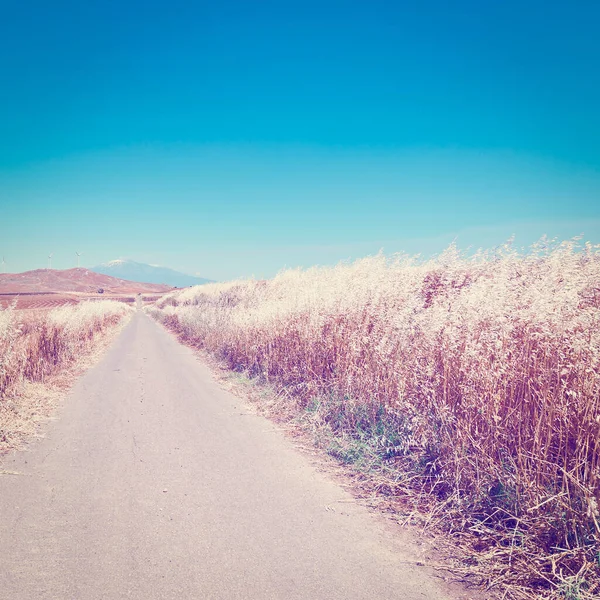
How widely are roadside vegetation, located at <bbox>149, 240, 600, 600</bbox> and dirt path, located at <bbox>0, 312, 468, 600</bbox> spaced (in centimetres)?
62

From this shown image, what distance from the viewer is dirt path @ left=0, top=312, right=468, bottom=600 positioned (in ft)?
8.55

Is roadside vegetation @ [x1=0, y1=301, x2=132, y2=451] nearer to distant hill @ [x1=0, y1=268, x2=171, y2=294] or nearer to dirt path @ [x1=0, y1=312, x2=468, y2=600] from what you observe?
dirt path @ [x1=0, y1=312, x2=468, y2=600]

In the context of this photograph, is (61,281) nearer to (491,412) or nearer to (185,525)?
(185,525)

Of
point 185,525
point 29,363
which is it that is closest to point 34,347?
point 29,363

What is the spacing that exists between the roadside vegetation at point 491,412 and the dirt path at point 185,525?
62 cm

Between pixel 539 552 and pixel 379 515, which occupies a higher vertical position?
pixel 539 552

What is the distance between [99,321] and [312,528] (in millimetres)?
24989

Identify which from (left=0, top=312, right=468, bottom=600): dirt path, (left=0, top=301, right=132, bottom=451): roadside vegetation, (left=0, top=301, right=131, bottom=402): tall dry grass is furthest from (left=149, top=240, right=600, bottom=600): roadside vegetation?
(left=0, top=301, right=131, bottom=402): tall dry grass

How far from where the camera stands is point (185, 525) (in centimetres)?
331

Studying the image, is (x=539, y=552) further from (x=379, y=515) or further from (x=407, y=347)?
(x=407, y=347)

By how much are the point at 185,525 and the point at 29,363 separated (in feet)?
26.3

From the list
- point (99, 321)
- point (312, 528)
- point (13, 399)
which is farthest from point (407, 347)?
point (99, 321)

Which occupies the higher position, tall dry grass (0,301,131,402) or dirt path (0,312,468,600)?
tall dry grass (0,301,131,402)

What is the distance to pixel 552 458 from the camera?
328cm
